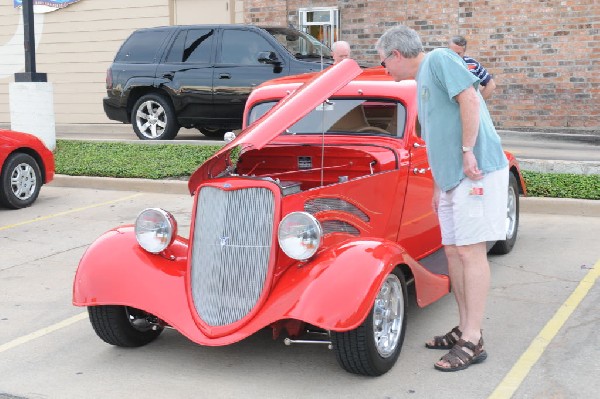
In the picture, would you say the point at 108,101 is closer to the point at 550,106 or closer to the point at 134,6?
the point at 134,6

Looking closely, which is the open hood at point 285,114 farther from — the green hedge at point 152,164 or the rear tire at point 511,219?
the green hedge at point 152,164

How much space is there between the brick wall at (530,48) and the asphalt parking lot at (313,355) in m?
8.03

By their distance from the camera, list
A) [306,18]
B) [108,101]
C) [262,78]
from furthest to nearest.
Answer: [306,18], [108,101], [262,78]

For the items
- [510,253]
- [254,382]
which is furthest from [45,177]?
[254,382]

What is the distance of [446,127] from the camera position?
4.83 meters

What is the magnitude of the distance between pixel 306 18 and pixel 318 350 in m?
12.6

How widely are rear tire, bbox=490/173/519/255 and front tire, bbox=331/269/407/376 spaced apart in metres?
2.66

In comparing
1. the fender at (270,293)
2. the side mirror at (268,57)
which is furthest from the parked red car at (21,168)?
the fender at (270,293)

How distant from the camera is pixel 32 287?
6875 millimetres

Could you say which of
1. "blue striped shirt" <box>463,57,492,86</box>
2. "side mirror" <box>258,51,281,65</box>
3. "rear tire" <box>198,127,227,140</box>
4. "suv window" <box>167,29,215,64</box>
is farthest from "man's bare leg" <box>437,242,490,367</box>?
"rear tire" <box>198,127,227,140</box>

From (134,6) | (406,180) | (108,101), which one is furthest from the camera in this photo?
(134,6)

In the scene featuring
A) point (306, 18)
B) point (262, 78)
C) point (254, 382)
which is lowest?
point (254, 382)

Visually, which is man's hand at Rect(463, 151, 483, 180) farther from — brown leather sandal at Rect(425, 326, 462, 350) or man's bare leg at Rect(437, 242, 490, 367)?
brown leather sandal at Rect(425, 326, 462, 350)

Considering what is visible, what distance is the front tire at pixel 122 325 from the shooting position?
5.19 metres
